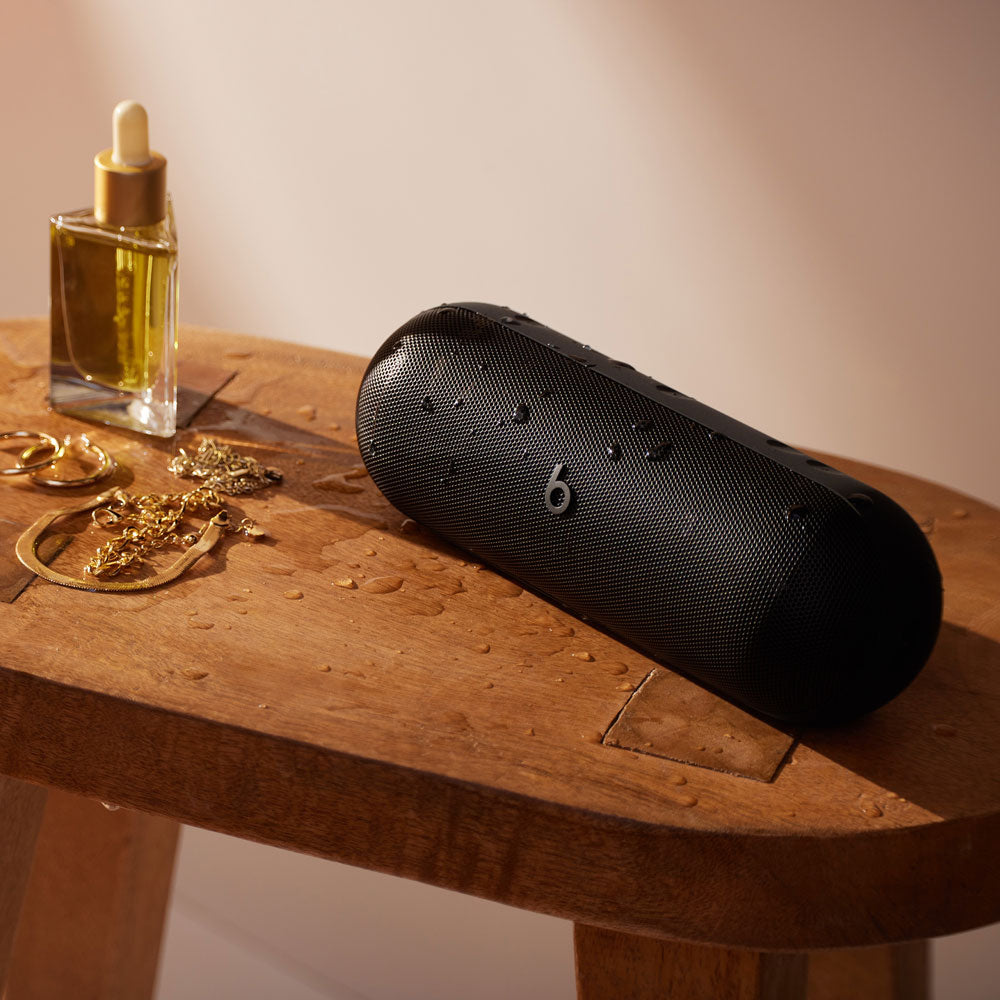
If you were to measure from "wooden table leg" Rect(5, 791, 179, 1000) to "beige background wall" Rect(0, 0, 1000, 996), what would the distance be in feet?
1.72

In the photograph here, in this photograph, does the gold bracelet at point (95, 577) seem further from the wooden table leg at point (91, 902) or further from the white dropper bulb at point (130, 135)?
the wooden table leg at point (91, 902)

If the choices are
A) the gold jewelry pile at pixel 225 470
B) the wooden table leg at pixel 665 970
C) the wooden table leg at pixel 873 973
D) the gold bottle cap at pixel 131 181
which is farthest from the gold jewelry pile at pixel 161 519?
the wooden table leg at pixel 873 973

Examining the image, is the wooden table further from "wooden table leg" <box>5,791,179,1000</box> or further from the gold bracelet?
"wooden table leg" <box>5,791,179,1000</box>

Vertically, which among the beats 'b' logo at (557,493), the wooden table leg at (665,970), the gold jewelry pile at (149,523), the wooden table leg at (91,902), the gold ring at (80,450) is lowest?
the wooden table leg at (91,902)

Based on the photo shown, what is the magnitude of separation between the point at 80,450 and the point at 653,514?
320 millimetres

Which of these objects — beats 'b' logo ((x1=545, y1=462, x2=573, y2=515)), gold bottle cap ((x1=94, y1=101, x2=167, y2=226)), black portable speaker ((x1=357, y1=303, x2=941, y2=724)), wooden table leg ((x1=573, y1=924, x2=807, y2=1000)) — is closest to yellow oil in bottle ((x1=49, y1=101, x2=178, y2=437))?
gold bottle cap ((x1=94, y1=101, x2=167, y2=226))

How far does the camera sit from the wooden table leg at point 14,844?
25.8 inches

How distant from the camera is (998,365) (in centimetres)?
90

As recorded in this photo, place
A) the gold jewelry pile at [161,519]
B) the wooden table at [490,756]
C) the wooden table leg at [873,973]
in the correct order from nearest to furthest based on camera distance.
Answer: the wooden table at [490,756], the gold jewelry pile at [161,519], the wooden table leg at [873,973]

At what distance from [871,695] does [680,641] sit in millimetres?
77

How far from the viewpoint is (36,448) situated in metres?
0.65

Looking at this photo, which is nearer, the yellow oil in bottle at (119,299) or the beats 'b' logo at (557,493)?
the beats 'b' logo at (557,493)

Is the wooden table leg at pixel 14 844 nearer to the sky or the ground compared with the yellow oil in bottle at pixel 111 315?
nearer to the ground

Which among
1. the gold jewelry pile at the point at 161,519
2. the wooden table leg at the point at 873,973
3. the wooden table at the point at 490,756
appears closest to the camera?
the wooden table at the point at 490,756
